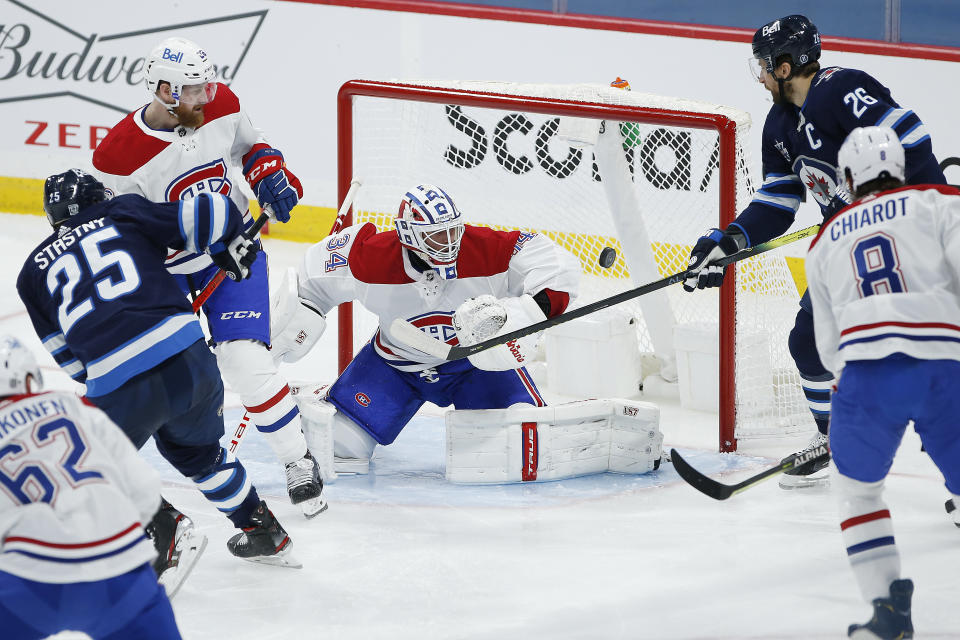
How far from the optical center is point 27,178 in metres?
6.59

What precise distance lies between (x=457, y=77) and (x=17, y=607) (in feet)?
13.8

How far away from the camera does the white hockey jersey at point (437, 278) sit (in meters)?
3.65

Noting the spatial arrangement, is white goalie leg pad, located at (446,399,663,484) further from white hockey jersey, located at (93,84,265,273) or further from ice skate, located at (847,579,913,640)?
ice skate, located at (847,579,913,640)

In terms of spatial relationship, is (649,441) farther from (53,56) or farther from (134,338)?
(53,56)

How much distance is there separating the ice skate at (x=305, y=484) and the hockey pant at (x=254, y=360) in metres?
0.02

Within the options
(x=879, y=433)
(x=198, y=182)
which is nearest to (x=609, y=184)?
(x=198, y=182)

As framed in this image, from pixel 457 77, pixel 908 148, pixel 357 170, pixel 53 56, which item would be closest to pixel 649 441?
pixel 908 148

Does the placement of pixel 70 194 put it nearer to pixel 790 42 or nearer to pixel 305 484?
pixel 305 484

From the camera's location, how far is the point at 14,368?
2.01m

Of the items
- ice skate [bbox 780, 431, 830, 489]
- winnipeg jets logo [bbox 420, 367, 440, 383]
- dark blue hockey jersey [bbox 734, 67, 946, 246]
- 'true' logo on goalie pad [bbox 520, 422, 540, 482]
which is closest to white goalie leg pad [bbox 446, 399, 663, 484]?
'true' logo on goalie pad [bbox 520, 422, 540, 482]

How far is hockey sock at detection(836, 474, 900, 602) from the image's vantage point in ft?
8.13

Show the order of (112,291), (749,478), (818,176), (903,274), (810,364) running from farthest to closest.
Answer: (810,364) < (818,176) < (749,478) < (112,291) < (903,274)

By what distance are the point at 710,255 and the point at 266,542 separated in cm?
135

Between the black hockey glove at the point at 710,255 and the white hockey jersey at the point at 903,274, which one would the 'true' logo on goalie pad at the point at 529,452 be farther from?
the white hockey jersey at the point at 903,274
